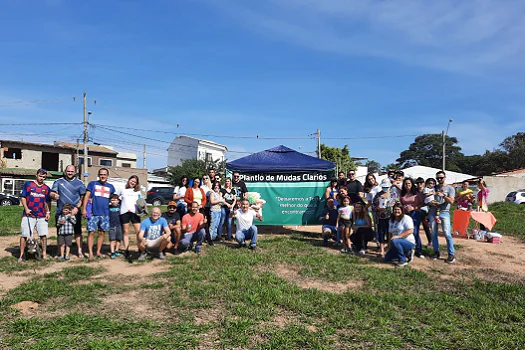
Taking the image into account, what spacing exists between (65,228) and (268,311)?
14.6 feet

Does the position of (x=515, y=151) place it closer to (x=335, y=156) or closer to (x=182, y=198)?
(x=335, y=156)

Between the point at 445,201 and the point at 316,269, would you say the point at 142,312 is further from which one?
the point at 445,201

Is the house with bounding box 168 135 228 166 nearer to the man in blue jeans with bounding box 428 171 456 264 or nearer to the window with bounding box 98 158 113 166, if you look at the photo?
the window with bounding box 98 158 113 166

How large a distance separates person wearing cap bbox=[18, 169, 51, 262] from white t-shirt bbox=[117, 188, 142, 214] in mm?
1250

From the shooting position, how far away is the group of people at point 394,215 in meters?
6.97

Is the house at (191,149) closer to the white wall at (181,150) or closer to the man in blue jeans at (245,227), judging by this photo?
the white wall at (181,150)

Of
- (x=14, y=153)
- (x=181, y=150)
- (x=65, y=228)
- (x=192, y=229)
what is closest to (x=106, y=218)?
(x=65, y=228)

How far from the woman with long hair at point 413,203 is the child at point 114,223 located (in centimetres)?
542

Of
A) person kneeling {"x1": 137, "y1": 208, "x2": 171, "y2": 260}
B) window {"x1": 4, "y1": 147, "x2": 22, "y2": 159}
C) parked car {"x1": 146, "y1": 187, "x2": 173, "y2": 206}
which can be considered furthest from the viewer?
window {"x1": 4, "y1": 147, "x2": 22, "y2": 159}

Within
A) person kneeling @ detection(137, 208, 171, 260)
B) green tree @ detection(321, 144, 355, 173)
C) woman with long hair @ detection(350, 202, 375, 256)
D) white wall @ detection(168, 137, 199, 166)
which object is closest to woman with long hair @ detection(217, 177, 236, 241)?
person kneeling @ detection(137, 208, 171, 260)

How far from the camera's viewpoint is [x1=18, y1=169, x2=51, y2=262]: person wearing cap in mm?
6828

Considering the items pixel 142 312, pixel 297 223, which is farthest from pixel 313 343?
pixel 297 223

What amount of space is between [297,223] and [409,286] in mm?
5076

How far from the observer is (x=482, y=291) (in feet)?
17.6
